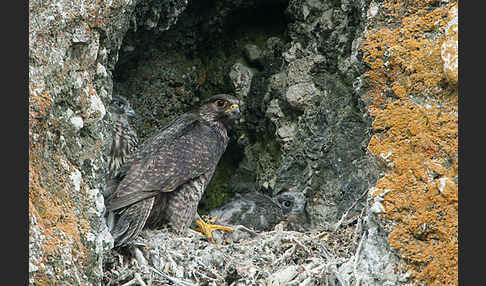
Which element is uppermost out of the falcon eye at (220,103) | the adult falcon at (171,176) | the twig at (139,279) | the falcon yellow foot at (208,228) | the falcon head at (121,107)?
the falcon head at (121,107)

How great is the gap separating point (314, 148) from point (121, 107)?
154cm

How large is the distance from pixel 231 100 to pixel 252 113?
375mm

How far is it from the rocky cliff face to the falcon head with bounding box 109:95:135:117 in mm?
344

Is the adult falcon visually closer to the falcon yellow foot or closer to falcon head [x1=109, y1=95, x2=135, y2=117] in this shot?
the falcon yellow foot

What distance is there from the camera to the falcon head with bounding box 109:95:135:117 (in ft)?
17.4

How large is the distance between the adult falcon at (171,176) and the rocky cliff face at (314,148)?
22 cm

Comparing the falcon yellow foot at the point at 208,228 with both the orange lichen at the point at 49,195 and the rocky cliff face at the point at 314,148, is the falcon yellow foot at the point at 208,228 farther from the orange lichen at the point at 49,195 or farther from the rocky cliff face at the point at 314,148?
the orange lichen at the point at 49,195

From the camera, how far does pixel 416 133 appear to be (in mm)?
3744

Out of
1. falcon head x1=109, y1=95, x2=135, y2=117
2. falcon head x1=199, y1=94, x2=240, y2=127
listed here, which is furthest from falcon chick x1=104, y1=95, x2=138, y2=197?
falcon head x1=199, y1=94, x2=240, y2=127

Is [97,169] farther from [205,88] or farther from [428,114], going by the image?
[205,88]

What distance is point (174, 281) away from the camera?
402 cm

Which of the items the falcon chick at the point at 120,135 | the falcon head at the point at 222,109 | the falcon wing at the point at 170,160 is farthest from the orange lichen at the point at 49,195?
the falcon head at the point at 222,109

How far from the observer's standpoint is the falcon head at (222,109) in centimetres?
547

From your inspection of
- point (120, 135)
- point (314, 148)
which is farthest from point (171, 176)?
point (314, 148)
